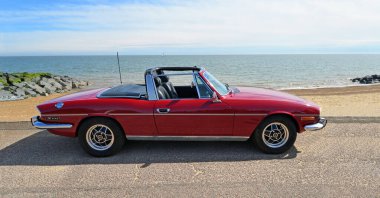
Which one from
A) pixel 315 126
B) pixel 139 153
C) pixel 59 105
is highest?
pixel 59 105

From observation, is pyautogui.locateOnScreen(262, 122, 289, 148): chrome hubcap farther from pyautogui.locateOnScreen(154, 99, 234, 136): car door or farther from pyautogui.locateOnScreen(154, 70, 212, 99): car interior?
pyautogui.locateOnScreen(154, 70, 212, 99): car interior

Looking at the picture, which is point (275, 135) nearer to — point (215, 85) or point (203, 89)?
point (215, 85)

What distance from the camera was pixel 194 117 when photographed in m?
4.29

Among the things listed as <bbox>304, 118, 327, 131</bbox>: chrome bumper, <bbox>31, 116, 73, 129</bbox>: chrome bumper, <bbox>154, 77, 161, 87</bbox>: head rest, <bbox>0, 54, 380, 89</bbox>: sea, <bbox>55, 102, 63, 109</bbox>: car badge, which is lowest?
<bbox>0, 54, 380, 89</bbox>: sea

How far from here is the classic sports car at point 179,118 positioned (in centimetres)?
428

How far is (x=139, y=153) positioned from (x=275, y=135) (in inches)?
87.2

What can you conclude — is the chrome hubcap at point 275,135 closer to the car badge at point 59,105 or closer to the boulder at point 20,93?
the car badge at point 59,105

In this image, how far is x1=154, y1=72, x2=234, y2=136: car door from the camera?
427 cm

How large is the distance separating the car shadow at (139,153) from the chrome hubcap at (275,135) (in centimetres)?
20

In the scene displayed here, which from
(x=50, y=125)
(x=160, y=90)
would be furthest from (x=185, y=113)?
(x=50, y=125)

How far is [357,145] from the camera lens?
471 centimetres

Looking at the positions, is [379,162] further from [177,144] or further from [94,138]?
[94,138]

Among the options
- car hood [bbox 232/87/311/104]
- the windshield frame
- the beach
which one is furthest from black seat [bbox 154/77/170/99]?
the beach

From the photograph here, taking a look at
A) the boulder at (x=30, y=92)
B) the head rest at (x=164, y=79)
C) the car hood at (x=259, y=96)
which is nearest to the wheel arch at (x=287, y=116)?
the car hood at (x=259, y=96)
